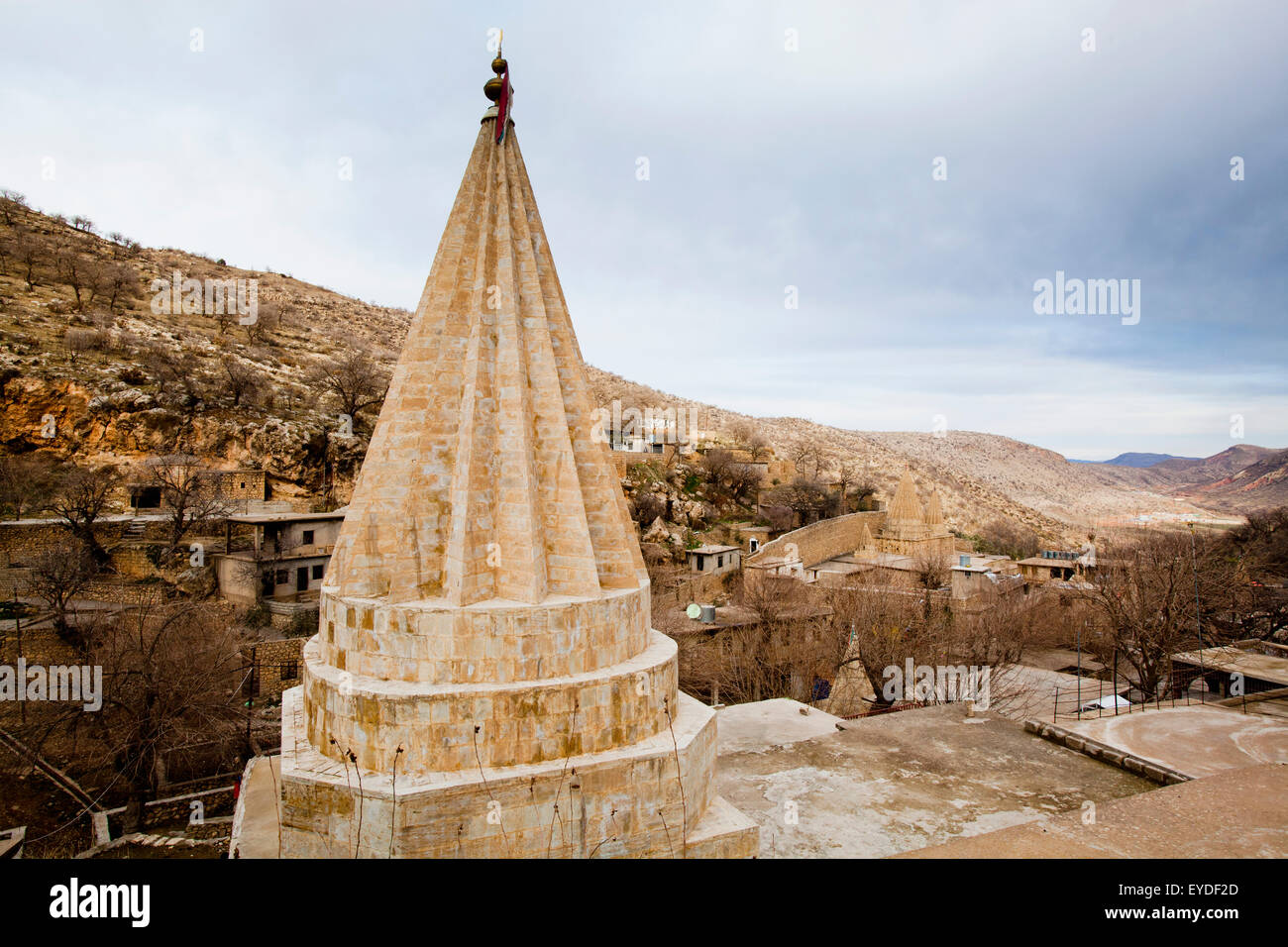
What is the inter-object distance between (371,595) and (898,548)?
123 ft

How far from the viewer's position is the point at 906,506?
40500mm

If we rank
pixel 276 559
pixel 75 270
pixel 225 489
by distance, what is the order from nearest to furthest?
pixel 276 559 → pixel 225 489 → pixel 75 270

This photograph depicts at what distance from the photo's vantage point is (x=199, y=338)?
40.5 m

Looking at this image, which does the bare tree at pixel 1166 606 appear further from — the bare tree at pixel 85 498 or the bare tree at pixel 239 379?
the bare tree at pixel 239 379

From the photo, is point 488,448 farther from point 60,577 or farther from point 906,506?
point 906,506

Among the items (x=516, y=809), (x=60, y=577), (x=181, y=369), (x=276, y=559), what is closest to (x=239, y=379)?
(x=181, y=369)

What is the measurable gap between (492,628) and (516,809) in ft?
4.88

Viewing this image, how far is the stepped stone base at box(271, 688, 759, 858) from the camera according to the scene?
17.5 feet

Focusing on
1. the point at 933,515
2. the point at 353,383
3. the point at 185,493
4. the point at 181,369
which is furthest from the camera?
the point at 933,515

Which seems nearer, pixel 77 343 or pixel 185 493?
pixel 185 493

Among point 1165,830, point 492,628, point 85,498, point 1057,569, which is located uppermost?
point 85,498

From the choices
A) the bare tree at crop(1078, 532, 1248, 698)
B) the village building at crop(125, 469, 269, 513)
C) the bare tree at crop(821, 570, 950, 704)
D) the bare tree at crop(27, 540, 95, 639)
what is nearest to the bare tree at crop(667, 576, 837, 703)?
the bare tree at crop(821, 570, 950, 704)

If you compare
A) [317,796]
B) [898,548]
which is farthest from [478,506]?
[898,548]
